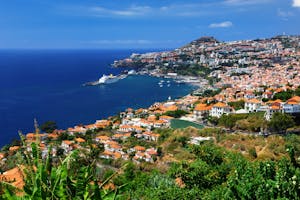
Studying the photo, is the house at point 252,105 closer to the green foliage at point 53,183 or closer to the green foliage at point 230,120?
the green foliage at point 230,120

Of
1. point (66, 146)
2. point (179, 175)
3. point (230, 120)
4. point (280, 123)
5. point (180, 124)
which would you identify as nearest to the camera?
point (179, 175)

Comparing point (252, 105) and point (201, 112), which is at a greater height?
point (252, 105)

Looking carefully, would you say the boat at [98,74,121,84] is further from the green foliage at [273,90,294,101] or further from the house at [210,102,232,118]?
the green foliage at [273,90,294,101]

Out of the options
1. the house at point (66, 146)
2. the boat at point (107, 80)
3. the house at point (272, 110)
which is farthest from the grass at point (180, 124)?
the boat at point (107, 80)

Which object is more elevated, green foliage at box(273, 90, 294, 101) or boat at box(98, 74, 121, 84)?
green foliage at box(273, 90, 294, 101)

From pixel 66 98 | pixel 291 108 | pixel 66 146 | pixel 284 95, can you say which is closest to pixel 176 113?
pixel 284 95

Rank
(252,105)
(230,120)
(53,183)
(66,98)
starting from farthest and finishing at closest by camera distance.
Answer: (66,98), (252,105), (230,120), (53,183)

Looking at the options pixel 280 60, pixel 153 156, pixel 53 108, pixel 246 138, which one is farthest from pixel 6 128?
pixel 280 60

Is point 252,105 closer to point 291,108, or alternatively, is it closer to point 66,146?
point 291,108

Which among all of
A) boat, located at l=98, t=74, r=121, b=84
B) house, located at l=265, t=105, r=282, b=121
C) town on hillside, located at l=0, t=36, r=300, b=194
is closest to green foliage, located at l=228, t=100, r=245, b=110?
town on hillside, located at l=0, t=36, r=300, b=194

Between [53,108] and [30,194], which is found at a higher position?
[30,194]

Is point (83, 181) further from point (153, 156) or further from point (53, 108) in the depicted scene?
point (53, 108)
